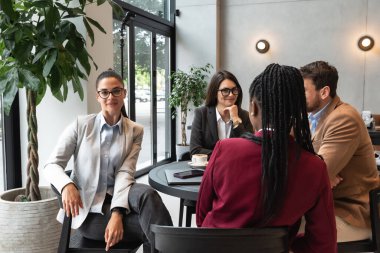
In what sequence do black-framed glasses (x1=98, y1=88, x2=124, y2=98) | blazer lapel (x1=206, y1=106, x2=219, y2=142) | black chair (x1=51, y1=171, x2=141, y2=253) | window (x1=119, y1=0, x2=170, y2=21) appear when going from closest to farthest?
1. black chair (x1=51, y1=171, x2=141, y2=253)
2. black-framed glasses (x1=98, y1=88, x2=124, y2=98)
3. blazer lapel (x1=206, y1=106, x2=219, y2=142)
4. window (x1=119, y1=0, x2=170, y2=21)

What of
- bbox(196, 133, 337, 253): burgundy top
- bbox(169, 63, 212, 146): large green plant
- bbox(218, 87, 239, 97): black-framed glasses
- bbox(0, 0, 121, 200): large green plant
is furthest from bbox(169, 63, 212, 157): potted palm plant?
bbox(196, 133, 337, 253): burgundy top

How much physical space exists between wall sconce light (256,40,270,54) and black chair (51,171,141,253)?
4.95m

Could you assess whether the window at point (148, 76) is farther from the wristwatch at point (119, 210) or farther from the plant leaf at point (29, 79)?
the wristwatch at point (119, 210)

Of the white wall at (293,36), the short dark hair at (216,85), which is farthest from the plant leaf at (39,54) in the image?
the white wall at (293,36)

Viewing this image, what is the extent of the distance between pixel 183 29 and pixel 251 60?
4.20 ft

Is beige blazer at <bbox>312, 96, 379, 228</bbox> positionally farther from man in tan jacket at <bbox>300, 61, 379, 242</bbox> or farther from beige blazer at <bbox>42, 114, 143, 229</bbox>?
beige blazer at <bbox>42, 114, 143, 229</bbox>

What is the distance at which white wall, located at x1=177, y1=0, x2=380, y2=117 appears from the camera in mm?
5715

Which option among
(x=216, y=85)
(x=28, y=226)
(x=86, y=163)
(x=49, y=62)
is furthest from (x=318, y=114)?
(x=28, y=226)

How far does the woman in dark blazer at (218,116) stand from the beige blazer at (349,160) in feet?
3.14

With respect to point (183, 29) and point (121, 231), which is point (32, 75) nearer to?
point (121, 231)

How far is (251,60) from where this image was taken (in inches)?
247

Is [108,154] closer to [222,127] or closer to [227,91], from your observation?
[222,127]

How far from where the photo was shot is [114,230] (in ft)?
5.41

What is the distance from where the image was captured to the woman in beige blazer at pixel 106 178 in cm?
169
